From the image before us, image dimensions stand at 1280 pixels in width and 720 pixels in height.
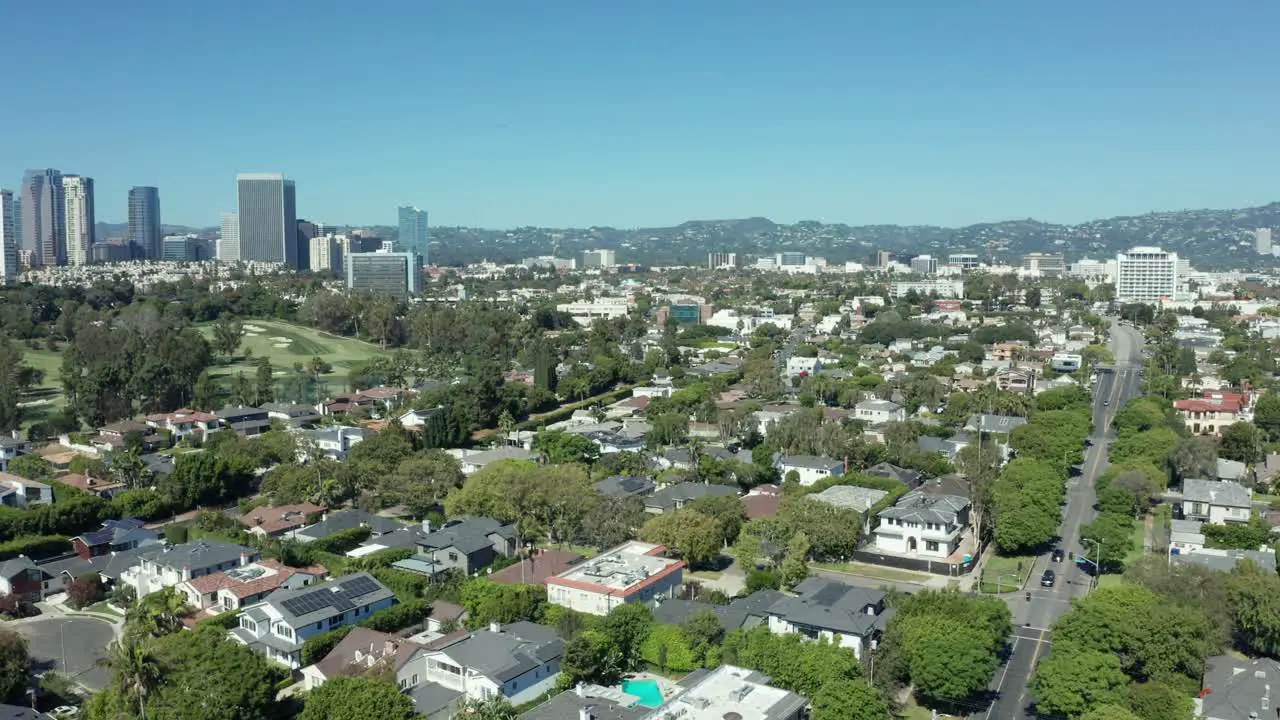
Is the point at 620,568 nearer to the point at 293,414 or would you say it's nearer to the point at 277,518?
the point at 277,518

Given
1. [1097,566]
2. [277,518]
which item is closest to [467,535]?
[277,518]

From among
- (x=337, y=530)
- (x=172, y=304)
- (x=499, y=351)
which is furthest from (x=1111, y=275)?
(x=337, y=530)

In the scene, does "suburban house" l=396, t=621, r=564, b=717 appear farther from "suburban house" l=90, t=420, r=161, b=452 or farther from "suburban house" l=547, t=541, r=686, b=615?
"suburban house" l=90, t=420, r=161, b=452

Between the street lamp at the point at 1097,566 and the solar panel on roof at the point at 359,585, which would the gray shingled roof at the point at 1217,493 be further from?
the solar panel on roof at the point at 359,585

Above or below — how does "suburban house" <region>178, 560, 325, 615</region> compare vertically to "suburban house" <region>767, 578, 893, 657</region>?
below

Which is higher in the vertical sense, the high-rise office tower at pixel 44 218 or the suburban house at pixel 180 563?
the high-rise office tower at pixel 44 218

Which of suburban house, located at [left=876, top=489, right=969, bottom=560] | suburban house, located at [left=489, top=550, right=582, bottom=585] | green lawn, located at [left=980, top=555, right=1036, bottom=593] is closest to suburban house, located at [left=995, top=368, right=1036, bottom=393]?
suburban house, located at [left=876, top=489, right=969, bottom=560]

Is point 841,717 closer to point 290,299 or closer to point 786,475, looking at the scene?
point 786,475

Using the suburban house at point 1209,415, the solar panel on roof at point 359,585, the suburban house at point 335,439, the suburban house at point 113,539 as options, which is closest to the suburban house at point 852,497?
the solar panel on roof at point 359,585
